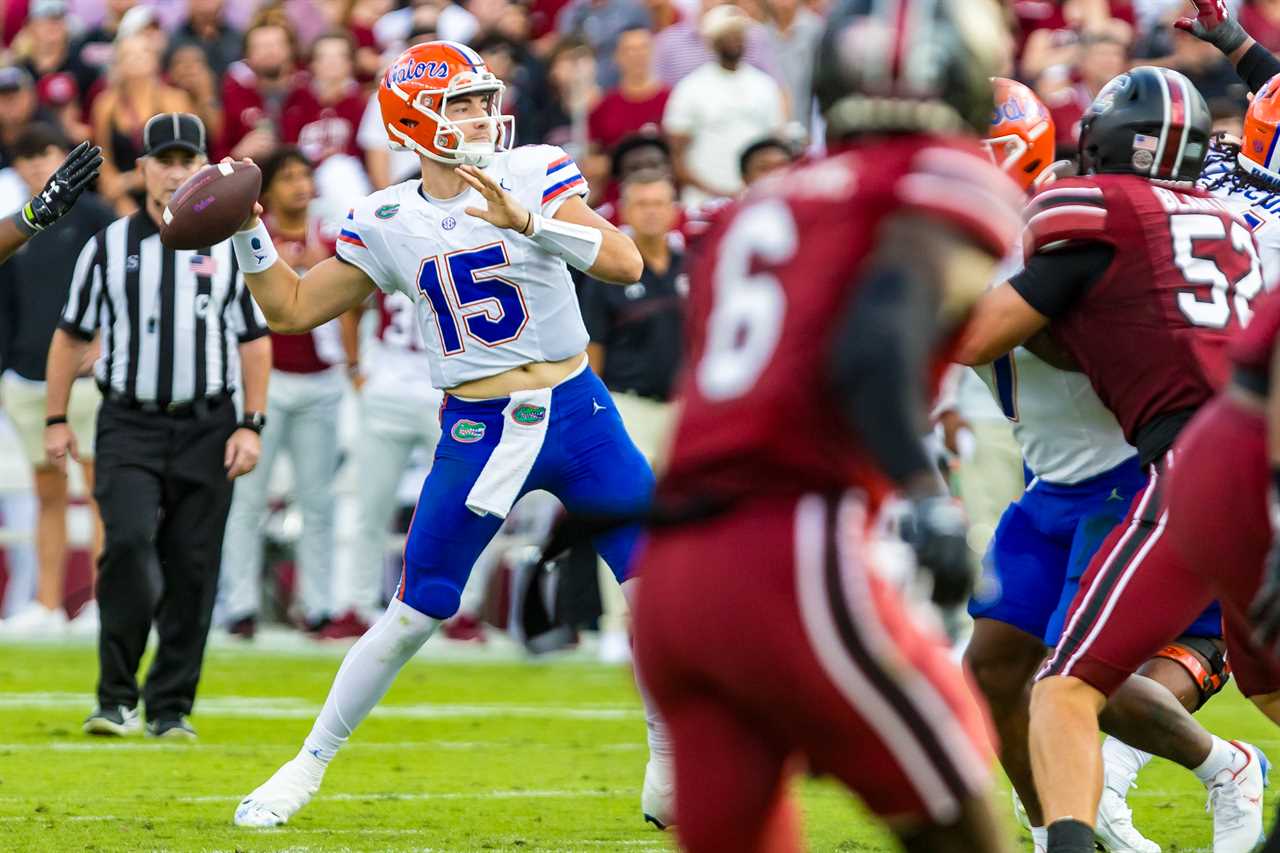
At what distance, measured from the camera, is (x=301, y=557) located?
10719mm

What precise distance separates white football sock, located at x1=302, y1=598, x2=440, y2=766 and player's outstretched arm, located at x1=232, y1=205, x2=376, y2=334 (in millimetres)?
814

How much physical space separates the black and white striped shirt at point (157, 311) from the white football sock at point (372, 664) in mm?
2312

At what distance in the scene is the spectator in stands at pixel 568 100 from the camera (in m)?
11.9

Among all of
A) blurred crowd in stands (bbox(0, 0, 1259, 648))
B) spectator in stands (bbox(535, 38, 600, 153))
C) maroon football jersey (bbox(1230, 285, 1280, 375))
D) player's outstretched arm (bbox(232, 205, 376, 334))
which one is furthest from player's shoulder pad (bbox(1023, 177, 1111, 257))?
spectator in stands (bbox(535, 38, 600, 153))

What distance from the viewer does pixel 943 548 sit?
105 inches

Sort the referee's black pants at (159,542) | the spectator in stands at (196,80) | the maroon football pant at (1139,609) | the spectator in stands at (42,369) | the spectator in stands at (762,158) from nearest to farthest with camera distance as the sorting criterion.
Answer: the maroon football pant at (1139,609) → the referee's black pants at (159,542) → the spectator in stands at (762,158) → the spectator in stands at (42,369) → the spectator in stands at (196,80)

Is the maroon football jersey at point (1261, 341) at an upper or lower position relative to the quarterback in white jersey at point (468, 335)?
upper

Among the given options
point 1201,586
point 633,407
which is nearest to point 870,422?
point 1201,586

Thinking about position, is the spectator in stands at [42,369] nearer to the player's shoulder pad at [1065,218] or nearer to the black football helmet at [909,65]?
the player's shoulder pad at [1065,218]

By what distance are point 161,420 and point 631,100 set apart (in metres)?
4.82

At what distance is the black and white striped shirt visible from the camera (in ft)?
25.0

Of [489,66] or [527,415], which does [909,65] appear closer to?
[527,415]

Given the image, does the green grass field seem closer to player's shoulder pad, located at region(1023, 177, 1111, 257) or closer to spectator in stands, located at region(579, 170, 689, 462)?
spectator in stands, located at region(579, 170, 689, 462)

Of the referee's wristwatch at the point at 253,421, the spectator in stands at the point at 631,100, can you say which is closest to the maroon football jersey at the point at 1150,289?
the referee's wristwatch at the point at 253,421
